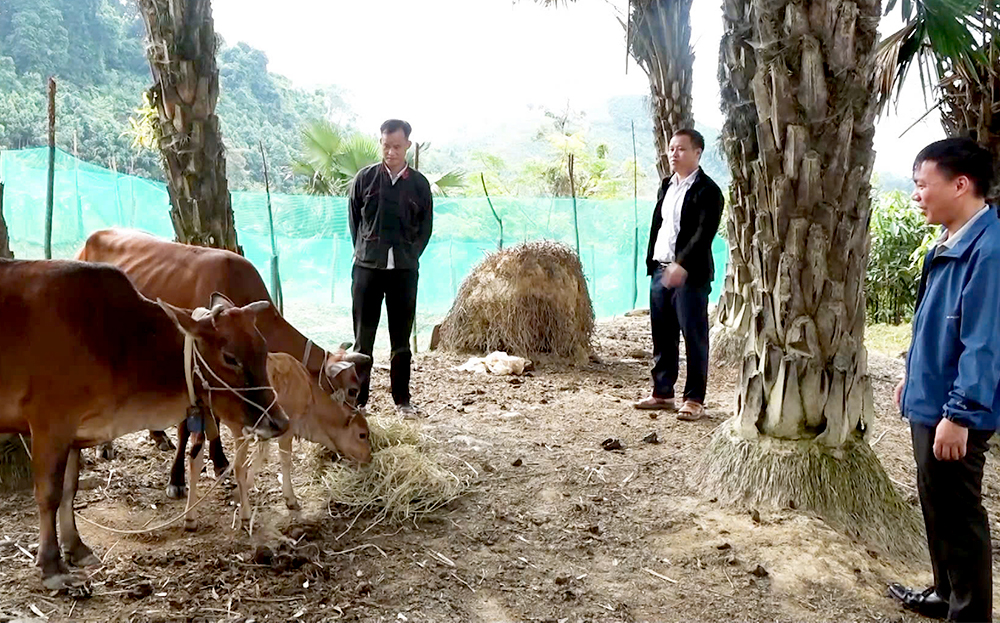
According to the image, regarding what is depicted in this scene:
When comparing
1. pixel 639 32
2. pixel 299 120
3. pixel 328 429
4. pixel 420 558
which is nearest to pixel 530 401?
pixel 328 429

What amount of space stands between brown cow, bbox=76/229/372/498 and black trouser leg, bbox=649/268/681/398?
211 cm

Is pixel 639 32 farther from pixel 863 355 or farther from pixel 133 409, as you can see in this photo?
pixel 133 409

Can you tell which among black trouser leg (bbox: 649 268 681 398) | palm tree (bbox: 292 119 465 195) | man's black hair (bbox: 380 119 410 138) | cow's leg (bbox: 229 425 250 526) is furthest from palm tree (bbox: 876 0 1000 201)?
palm tree (bbox: 292 119 465 195)

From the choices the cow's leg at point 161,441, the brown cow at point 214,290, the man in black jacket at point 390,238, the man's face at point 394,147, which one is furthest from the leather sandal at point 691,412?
the cow's leg at point 161,441

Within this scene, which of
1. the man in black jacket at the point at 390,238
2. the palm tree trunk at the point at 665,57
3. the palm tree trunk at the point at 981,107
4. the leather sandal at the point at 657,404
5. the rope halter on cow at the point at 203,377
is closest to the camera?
the rope halter on cow at the point at 203,377

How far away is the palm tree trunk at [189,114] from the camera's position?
5.51 m

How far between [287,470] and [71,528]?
950mm

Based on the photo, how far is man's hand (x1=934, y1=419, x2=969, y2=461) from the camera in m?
2.66

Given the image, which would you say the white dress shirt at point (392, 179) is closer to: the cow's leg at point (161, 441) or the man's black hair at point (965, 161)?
the cow's leg at point (161, 441)

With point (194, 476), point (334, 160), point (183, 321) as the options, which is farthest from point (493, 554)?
point (334, 160)

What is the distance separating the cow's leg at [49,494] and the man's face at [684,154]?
402 centimetres

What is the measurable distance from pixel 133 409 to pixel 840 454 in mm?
3131

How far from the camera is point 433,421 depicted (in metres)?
5.55

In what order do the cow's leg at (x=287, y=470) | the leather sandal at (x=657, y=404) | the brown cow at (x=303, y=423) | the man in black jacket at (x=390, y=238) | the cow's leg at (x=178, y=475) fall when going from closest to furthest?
the brown cow at (x=303, y=423)
the cow's leg at (x=287, y=470)
the cow's leg at (x=178, y=475)
the man in black jacket at (x=390, y=238)
the leather sandal at (x=657, y=404)
